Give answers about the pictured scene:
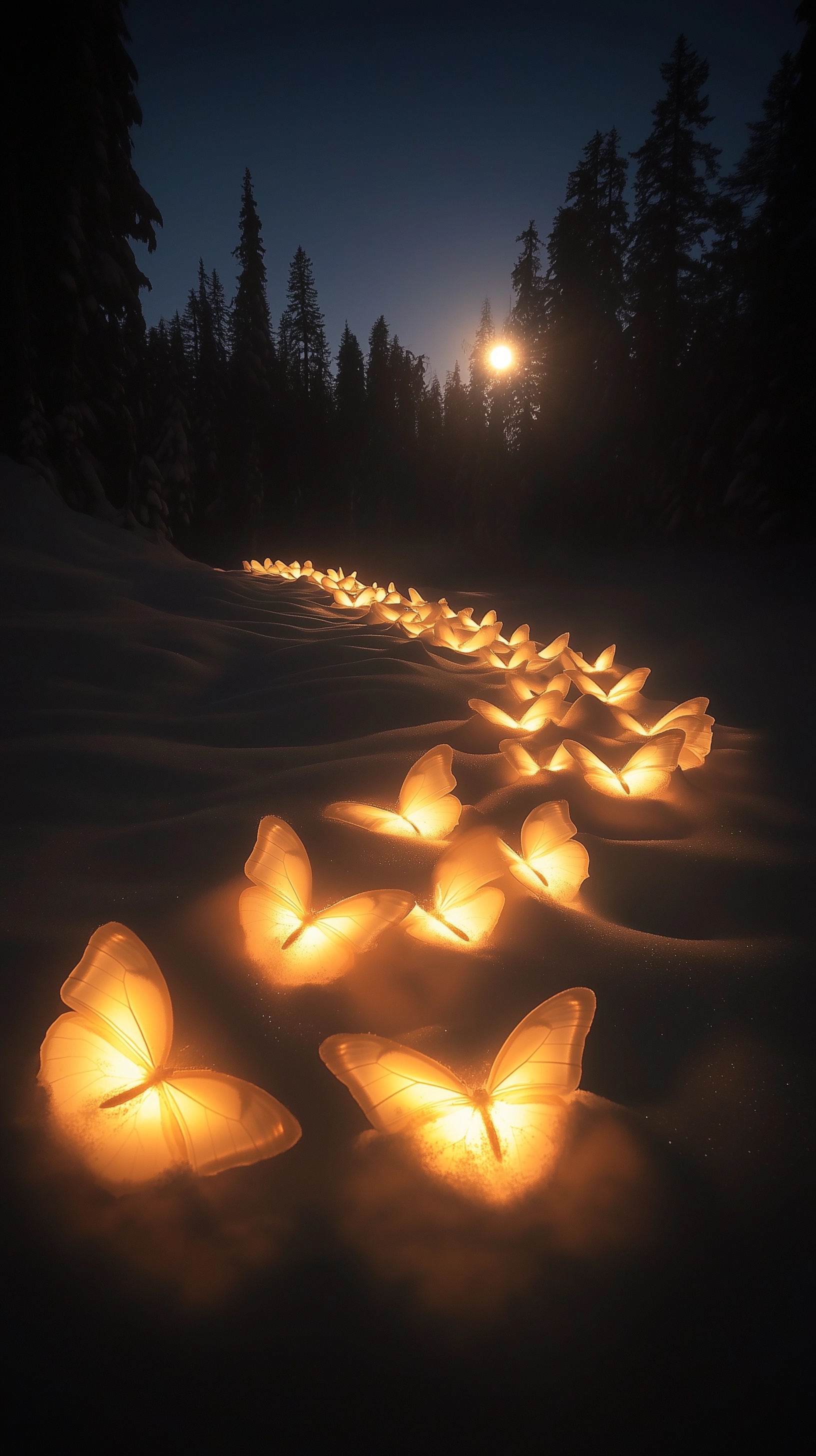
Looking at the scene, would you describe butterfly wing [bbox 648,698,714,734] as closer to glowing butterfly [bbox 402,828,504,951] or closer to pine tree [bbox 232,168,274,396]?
glowing butterfly [bbox 402,828,504,951]

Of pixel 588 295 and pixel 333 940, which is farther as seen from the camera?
pixel 588 295

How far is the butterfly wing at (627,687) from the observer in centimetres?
229

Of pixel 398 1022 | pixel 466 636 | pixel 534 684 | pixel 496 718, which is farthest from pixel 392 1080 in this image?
pixel 466 636

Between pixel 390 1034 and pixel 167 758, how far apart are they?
3.38ft

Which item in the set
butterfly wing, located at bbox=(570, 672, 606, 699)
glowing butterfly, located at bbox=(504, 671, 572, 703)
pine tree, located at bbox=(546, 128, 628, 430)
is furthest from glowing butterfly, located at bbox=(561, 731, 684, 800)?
pine tree, located at bbox=(546, 128, 628, 430)

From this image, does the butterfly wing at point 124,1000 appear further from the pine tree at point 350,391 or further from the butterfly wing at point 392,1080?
the pine tree at point 350,391

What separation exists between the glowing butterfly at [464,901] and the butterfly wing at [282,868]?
0.58 feet

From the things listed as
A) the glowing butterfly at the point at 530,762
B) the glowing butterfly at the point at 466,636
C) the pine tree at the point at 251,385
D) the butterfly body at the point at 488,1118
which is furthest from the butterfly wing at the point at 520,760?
the pine tree at the point at 251,385

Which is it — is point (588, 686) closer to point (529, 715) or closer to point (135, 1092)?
point (529, 715)

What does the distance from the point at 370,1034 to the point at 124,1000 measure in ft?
0.98

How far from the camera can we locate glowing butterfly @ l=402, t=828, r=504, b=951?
98cm

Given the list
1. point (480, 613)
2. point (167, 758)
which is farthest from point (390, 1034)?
point (480, 613)

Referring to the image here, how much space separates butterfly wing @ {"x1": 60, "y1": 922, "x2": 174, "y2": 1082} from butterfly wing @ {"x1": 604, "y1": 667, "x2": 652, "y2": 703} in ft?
6.33

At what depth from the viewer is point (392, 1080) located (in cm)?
65
